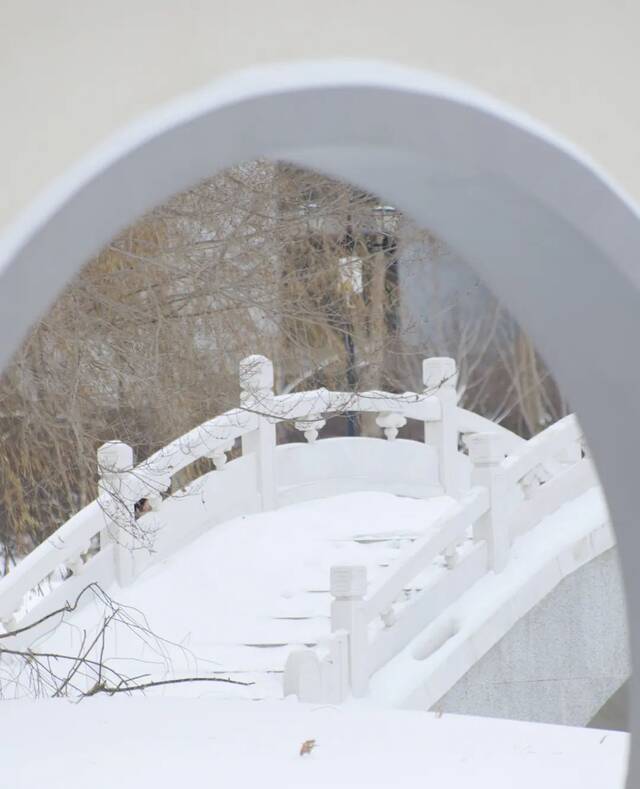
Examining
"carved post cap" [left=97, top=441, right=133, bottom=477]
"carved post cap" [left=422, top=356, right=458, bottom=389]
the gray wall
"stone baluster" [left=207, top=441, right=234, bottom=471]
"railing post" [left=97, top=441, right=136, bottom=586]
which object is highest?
"carved post cap" [left=422, top=356, right=458, bottom=389]

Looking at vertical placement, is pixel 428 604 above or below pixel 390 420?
below

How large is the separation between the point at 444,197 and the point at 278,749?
329 cm

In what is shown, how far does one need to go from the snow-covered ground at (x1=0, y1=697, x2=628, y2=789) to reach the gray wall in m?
3.90

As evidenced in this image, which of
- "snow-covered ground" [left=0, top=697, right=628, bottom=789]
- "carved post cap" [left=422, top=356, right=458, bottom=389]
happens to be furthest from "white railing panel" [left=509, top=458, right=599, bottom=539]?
"snow-covered ground" [left=0, top=697, right=628, bottom=789]

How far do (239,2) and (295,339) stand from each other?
705cm

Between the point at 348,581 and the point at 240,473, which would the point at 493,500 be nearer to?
the point at 348,581

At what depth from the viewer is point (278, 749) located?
5258 mm

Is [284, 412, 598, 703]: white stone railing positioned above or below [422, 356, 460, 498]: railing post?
below

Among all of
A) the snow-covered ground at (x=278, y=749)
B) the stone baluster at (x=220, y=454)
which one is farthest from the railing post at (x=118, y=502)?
the snow-covered ground at (x=278, y=749)

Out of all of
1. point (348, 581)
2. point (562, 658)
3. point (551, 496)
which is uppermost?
point (551, 496)

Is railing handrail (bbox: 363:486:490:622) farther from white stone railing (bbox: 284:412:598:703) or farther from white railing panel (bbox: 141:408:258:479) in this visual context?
white railing panel (bbox: 141:408:258:479)

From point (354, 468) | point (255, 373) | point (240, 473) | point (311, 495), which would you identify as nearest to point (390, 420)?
point (354, 468)

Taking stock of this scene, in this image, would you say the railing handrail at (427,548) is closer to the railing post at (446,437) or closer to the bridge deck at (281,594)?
the bridge deck at (281,594)

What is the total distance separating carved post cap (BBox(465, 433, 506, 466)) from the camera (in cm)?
1016
